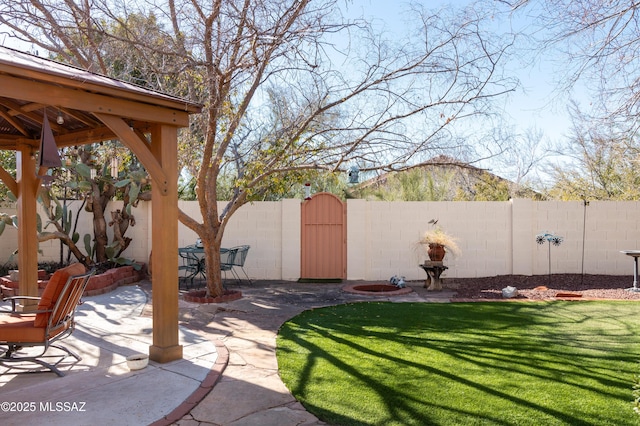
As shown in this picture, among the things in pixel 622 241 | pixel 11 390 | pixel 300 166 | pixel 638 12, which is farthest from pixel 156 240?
pixel 622 241

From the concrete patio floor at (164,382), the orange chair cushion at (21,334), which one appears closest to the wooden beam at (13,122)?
the orange chair cushion at (21,334)

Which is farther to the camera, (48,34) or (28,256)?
(48,34)

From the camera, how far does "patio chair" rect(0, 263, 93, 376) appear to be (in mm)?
4797

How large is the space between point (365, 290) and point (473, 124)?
395cm

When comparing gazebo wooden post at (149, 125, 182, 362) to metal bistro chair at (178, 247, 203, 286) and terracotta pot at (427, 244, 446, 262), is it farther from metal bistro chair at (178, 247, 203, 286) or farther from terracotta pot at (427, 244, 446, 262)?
terracotta pot at (427, 244, 446, 262)

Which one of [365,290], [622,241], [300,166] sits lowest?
[365,290]

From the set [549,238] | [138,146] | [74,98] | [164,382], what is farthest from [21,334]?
[549,238]

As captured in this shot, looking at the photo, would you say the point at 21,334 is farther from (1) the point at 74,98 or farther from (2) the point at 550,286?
(2) the point at 550,286

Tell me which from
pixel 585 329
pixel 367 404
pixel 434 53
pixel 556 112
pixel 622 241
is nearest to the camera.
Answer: pixel 367 404

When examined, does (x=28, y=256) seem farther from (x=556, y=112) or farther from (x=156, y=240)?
(x=556, y=112)

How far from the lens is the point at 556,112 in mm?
5199

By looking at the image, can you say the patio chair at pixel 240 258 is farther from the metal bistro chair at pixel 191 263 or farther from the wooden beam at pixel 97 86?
the wooden beam at pixel 97 86

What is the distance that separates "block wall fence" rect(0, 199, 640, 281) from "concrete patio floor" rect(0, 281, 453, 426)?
4330 mm

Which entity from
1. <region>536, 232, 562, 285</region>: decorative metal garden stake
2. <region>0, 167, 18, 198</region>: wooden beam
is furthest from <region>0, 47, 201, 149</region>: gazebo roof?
<region>536, 232, 562, 285</region>: decorative metal garden stake
